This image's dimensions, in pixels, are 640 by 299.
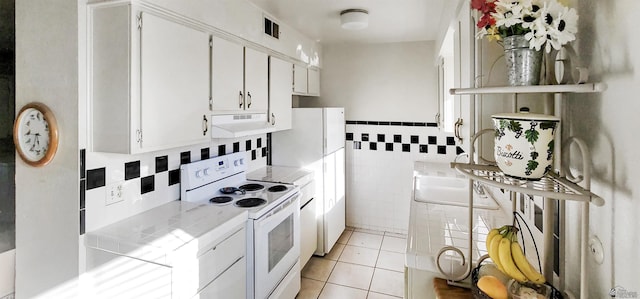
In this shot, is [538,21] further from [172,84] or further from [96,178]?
[96,178]

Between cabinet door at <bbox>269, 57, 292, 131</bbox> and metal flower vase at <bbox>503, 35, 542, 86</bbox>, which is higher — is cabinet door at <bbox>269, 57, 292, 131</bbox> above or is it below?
above

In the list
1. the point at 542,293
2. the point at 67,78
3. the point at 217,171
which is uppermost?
the point at 67,78

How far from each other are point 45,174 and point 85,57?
0.61 meters

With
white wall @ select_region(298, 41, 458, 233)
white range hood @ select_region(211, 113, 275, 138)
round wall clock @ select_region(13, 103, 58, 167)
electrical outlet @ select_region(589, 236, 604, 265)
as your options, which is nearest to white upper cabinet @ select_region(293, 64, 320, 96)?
white wall @ select_region(298, 41, 458, 233)

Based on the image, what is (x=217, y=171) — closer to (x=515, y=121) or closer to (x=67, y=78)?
(x=67, y=78)

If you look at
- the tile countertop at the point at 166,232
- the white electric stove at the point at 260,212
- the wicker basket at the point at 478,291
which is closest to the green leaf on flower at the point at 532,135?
the wicker basket at the point at 478,291

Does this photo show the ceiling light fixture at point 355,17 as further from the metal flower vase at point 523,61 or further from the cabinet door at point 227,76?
the metal flower vase at point 523,61

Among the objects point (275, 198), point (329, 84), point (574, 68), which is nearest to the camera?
point (574, 68)

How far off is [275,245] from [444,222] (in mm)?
1166

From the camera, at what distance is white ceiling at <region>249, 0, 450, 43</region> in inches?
97.2

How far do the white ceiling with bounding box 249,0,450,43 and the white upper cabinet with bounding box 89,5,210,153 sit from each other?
3.26 ft

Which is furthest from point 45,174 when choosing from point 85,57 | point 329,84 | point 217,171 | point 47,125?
point 329,84

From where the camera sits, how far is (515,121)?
80 centimetres

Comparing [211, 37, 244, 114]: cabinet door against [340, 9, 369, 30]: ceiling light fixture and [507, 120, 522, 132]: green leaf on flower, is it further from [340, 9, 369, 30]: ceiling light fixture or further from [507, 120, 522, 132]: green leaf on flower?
[507, 120, 522, 132]: green leaf on flower
